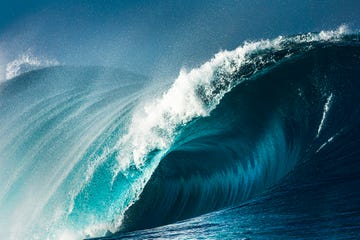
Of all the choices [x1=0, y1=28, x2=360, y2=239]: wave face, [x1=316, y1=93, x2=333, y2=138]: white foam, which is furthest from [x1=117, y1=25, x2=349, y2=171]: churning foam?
[x1=316, y1=93, x2=333, y2=138]: white foam

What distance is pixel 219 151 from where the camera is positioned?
897 cm

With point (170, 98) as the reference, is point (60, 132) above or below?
above

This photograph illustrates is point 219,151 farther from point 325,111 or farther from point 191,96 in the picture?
point 325,111

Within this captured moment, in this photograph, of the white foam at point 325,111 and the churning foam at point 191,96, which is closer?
the white foam at point 325,111

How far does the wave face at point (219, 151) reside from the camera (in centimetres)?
478

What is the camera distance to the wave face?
15.7 feet

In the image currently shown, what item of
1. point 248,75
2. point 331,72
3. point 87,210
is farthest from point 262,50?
point 87,210

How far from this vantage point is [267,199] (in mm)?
4516

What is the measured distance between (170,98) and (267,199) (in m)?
4.48

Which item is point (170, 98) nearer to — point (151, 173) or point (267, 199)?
point (151, 173)

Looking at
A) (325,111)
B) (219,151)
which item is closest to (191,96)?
(219,151)

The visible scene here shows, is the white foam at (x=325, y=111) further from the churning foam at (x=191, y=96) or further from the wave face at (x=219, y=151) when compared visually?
the churning foam at (x=191, y=96)

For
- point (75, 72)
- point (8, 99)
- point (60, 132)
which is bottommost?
point (60, 132)

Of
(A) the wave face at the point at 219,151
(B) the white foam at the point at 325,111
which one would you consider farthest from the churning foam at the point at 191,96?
(B) the white foam at the point at 325,111
